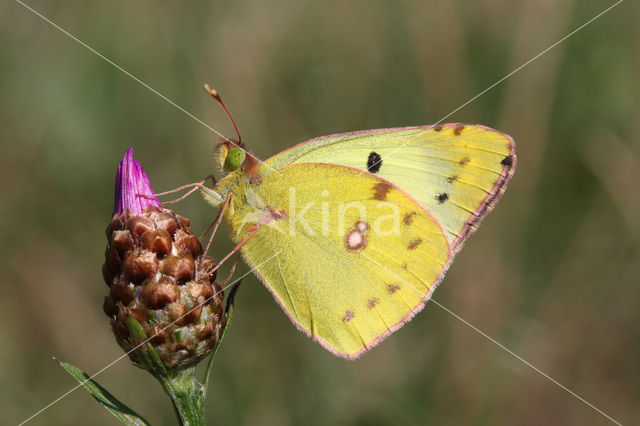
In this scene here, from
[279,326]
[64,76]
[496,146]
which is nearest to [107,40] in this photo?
[64,76]

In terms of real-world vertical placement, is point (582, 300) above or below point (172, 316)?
above

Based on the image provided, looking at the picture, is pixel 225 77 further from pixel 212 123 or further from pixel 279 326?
pixel 279 326

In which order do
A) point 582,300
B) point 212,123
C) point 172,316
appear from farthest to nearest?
point 212,123 < point 582,300 < point 172,316

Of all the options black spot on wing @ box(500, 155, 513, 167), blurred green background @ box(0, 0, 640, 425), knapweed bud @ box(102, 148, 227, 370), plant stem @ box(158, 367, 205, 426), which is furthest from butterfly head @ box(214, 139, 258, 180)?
blurred green background @ box(0, 0, 640, 425)

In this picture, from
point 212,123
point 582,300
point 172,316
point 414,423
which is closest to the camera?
point 172,316

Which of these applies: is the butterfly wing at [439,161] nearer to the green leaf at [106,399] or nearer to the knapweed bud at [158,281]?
the knapweed bud at [158,281]

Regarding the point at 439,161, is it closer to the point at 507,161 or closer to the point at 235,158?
the point at 507,161

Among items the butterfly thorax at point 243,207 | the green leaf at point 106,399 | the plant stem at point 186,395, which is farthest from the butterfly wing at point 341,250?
the green leaf at point 106,399
